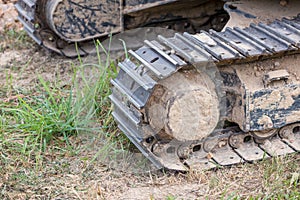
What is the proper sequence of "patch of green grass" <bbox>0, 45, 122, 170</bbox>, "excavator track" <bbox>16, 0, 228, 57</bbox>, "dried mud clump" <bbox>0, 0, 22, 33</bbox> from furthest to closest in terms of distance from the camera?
"dried mud clump" <bbox>0, 0, 22, 33</bbox> < "excavator track" <bbox>16, 0, 228, 57</bbox> < "patch of green grass" <bbox>0, 45, 122, 170</bbox>

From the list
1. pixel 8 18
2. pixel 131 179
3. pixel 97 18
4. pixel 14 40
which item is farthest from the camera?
pixel 8 18

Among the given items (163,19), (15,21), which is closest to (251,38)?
(163,19)

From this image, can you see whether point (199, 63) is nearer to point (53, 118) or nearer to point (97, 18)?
point (53, 118)

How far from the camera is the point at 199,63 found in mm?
4078

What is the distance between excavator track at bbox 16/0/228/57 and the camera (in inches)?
222

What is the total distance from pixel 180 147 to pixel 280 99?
2.30 feet

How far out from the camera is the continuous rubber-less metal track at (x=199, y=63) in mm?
4062

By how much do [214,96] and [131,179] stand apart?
0.72m

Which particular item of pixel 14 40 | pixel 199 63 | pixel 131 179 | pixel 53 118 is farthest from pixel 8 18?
pixel 199 63

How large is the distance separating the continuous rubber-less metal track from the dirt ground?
10 centimetres

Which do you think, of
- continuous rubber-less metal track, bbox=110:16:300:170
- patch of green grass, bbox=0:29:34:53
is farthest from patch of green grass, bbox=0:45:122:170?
patch of green grass, bbox=0:29:34:53

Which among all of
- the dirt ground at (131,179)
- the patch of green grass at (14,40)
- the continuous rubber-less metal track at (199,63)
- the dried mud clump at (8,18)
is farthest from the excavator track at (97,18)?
the dirt ground at (131,179)

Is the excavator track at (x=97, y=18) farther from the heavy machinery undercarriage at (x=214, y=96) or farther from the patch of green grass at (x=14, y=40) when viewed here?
the heavy machinery undercarriage at (x=214, y=96)

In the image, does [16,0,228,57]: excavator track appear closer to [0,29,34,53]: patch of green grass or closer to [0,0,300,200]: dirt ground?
[0,29,34,53]: patch of green grass
